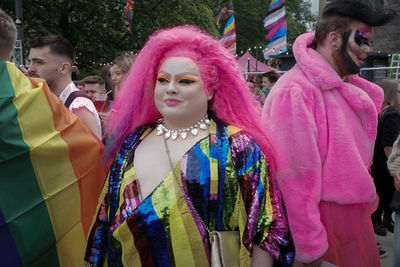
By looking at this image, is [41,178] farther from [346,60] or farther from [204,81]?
[346,60]

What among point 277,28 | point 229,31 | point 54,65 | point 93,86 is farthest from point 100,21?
point 54,65

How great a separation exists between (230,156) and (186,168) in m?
0.18

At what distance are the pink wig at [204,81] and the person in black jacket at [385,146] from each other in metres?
2.72

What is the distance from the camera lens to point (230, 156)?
64.2 inches

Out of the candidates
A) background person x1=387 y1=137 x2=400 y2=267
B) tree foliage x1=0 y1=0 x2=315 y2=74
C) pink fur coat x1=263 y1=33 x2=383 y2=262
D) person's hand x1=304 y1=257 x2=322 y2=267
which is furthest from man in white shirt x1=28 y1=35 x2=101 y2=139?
tree foliage x1=0 y1=0 x2=315 y2=74

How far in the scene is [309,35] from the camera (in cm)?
247

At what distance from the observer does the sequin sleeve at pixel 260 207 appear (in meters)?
1.56

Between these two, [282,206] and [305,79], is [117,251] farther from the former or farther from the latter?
[305,79]

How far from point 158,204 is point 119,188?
0.72 feet

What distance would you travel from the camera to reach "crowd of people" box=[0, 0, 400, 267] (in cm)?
158

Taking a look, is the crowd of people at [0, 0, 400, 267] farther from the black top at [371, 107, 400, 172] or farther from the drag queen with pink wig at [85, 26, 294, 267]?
the black top at [371, 107, 400, 172]

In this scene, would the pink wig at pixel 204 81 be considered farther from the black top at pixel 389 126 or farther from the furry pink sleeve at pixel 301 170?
the black top at pixel 389 126

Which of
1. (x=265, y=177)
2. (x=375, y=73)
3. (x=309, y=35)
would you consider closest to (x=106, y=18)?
(x=375, y=73)

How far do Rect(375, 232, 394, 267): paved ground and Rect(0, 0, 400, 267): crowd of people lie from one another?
192 centimetres
